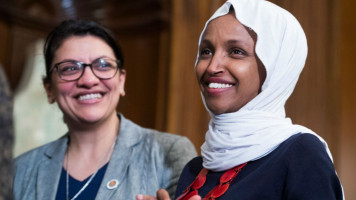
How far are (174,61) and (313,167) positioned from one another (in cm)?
218

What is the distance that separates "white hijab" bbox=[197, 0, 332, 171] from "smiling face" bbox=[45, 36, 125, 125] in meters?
0.82

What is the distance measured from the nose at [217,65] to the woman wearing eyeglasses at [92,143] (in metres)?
0.69

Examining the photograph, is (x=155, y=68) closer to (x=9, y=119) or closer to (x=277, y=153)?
(x=277, y=153)

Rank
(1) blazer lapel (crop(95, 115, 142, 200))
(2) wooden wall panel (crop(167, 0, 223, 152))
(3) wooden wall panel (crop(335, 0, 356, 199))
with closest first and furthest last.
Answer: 1. (1) blazer lapel (crop(95, 115, 142, 200))
2. (3) wooden wall panel (crop(335, 0, 356, 199))
3. (2) wooden wall panel (crop(167, 0, 223, 152))

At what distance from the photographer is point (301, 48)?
1271 mm

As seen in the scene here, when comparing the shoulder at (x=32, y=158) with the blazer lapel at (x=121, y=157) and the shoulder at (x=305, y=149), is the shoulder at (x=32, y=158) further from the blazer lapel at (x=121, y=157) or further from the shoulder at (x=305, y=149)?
the shoulder at (x=305, y=149)

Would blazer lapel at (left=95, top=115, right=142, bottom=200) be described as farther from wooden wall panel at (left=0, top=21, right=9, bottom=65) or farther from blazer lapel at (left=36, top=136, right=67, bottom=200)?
wooden wall panel at (left=0, top=21, right=9, bottom=65)

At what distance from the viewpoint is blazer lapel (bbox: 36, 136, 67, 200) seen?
1.95 metres

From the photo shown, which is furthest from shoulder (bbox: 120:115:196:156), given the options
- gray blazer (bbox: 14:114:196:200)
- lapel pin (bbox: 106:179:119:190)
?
lapel pin (bbox: 106:179:119:190)

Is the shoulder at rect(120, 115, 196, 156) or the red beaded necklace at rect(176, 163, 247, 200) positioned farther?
the shoulder at rect(120, 115, 196, 156)

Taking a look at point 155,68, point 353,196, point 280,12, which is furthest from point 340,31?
point 155,68

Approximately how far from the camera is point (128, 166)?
1940 mm

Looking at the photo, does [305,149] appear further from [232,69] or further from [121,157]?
[121,157]

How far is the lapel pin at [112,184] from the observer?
186 cm
